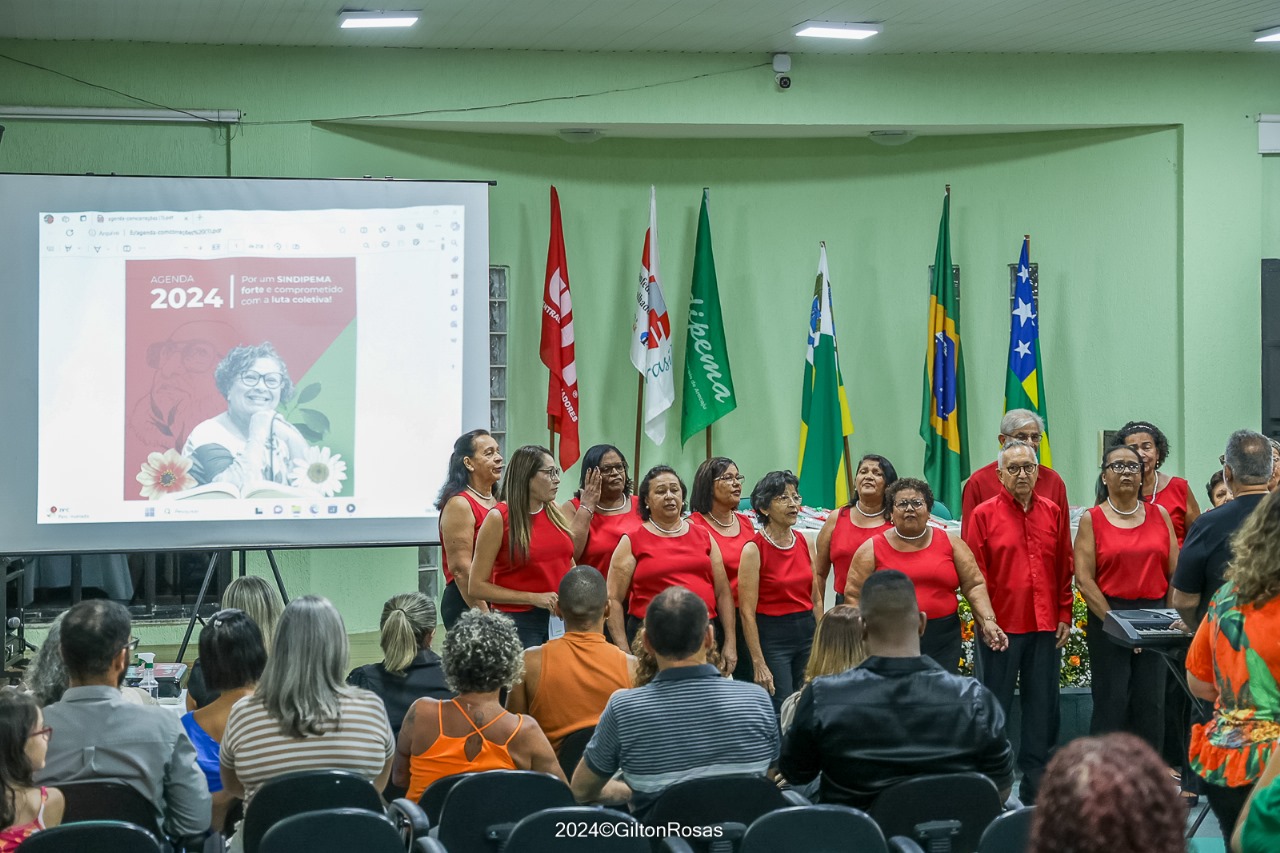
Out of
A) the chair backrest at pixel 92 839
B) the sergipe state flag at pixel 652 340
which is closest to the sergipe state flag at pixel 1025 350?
the sergipe state flag at pixel 652 340

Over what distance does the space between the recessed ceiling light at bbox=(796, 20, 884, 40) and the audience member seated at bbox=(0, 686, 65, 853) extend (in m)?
5.66

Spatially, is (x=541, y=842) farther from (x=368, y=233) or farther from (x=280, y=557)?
(x=280, y=557)

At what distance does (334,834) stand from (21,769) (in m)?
0.63

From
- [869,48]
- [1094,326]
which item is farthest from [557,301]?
[1094,326]

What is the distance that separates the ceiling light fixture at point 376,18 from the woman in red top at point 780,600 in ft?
11.1

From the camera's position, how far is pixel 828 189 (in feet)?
28.2

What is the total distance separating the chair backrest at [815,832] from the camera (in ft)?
8.46

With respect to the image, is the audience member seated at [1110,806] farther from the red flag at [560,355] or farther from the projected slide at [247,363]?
the red flag at [560,355]

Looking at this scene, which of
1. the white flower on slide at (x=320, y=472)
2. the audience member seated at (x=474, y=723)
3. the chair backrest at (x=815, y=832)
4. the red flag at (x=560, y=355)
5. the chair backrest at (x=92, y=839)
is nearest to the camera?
the chair backrest at (x=92, y=839)

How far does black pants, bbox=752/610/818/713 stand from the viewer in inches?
190

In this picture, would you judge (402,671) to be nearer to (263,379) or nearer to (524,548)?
(524,548)

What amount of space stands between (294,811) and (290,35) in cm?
540

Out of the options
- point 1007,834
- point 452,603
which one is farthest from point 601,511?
point 1007,834

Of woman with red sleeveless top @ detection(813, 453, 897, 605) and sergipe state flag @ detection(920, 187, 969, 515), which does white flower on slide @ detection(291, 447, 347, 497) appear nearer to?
woman with red sleeveless top @ detection(813, 453, 897, 605)
